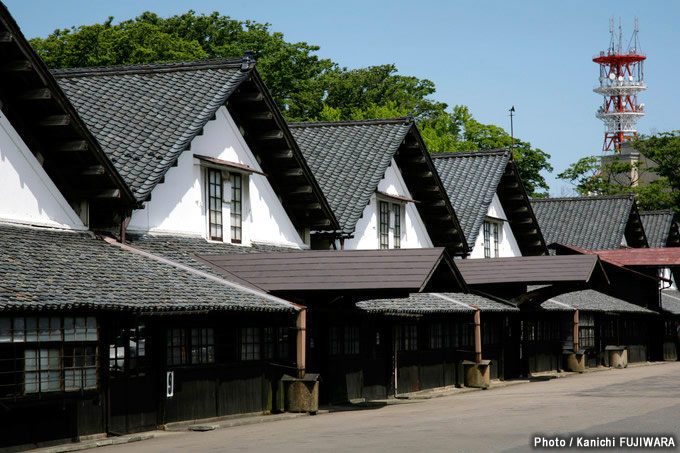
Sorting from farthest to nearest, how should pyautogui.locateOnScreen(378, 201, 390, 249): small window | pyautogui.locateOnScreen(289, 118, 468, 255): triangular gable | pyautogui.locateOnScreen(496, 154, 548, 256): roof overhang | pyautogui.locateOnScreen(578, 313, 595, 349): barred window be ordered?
pyautogui.locateOnScreen(578, 313, 595, 349): barred window → pyautogui.locateOnScreen(496, 154, 548, 256): roof overhang → pyautogui.locateOnScreen(378, 201, 390, 249): small window → pyautogui.locateOnScreen(289, 118, 468, 255): triangular gable

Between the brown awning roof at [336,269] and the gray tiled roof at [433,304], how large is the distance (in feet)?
9.56

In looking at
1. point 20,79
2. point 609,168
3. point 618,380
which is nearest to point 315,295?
point 20,79

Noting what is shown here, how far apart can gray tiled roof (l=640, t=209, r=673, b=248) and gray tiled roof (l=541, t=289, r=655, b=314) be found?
8.83 meters

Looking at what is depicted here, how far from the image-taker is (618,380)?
108ft

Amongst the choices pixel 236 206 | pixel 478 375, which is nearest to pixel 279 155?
pixel 236 206

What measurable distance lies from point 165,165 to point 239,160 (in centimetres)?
390

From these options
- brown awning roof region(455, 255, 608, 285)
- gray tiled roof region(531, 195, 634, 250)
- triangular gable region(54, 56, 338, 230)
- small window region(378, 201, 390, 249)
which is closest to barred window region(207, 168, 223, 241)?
triangular gable region(54, 56, 338, 230)

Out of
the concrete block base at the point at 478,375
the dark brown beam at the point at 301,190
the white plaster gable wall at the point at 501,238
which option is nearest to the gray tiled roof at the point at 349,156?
the dark brown beam at the point at 301,190

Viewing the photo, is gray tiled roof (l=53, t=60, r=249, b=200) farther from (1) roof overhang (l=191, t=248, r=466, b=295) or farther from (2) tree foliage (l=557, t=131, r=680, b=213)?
(2) tree foliage (l=557, t=131, r=680, b=213)

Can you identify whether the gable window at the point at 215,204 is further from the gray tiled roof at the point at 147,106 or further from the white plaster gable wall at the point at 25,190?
the white plaster gable wall at the point at 25,190

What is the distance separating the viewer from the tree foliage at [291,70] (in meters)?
55.0

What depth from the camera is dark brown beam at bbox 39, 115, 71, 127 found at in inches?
745

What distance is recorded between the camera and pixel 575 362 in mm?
40938

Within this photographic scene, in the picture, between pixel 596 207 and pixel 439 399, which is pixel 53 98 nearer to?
pixel 439 399
